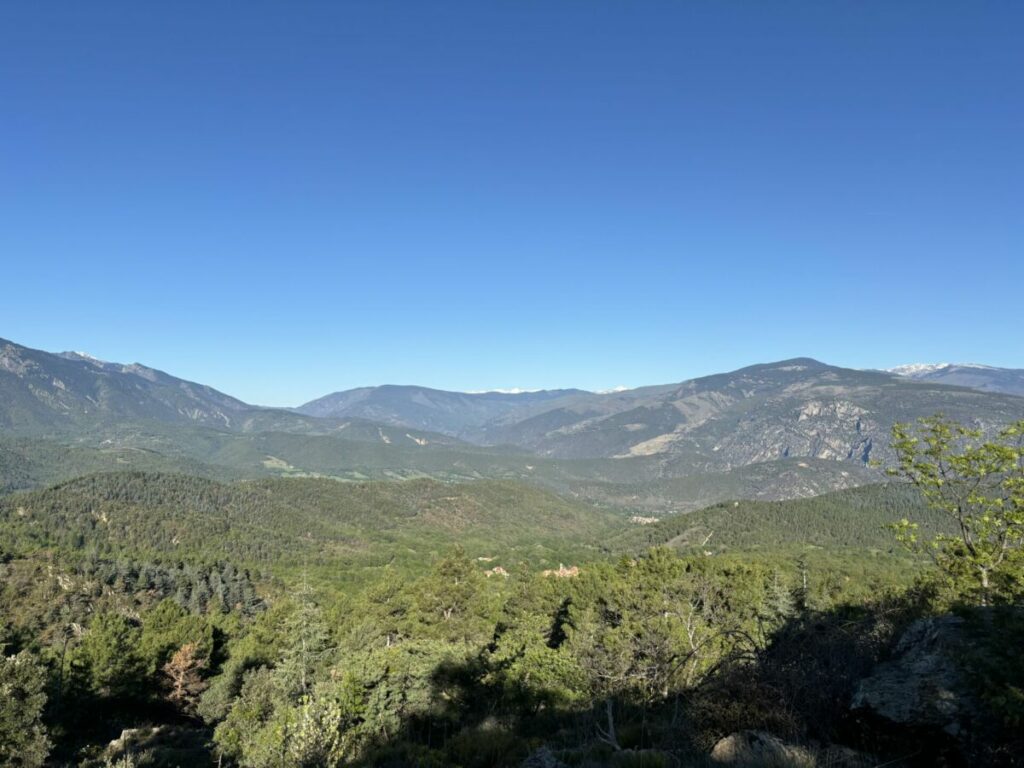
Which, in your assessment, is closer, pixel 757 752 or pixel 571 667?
pixel 757 752

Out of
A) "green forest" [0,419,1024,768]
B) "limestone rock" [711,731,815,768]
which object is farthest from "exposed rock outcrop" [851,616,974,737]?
"limestone rock" [711,731,815,768]

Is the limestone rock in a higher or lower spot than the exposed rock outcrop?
lower

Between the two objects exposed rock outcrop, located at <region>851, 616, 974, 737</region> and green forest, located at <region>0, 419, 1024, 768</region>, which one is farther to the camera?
green forest, located at <region>0, 419, 1024, 768</region>

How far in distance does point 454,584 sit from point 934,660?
1852 inches

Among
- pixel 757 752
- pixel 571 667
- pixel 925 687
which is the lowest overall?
pixel 571 667

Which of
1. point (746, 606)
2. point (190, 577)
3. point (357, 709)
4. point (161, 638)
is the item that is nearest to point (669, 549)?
point (746, 606)

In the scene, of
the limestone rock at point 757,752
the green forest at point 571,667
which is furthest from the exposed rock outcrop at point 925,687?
the limestone rock at point 757,752

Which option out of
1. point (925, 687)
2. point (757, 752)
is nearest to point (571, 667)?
point (757, 752)

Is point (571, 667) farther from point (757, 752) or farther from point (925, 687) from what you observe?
point (925, 687)

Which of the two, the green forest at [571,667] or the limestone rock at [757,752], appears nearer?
the limestone rock at [757,752]

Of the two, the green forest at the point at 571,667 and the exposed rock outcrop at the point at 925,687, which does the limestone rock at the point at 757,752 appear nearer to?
the green forest at the point at 571,667

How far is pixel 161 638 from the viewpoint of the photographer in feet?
171

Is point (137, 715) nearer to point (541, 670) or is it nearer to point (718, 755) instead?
point (541, 670)

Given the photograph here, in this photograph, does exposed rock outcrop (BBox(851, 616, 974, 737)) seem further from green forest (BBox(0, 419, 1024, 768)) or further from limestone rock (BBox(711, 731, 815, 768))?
limestone rock (BBox(711, 731, 815, 768))
